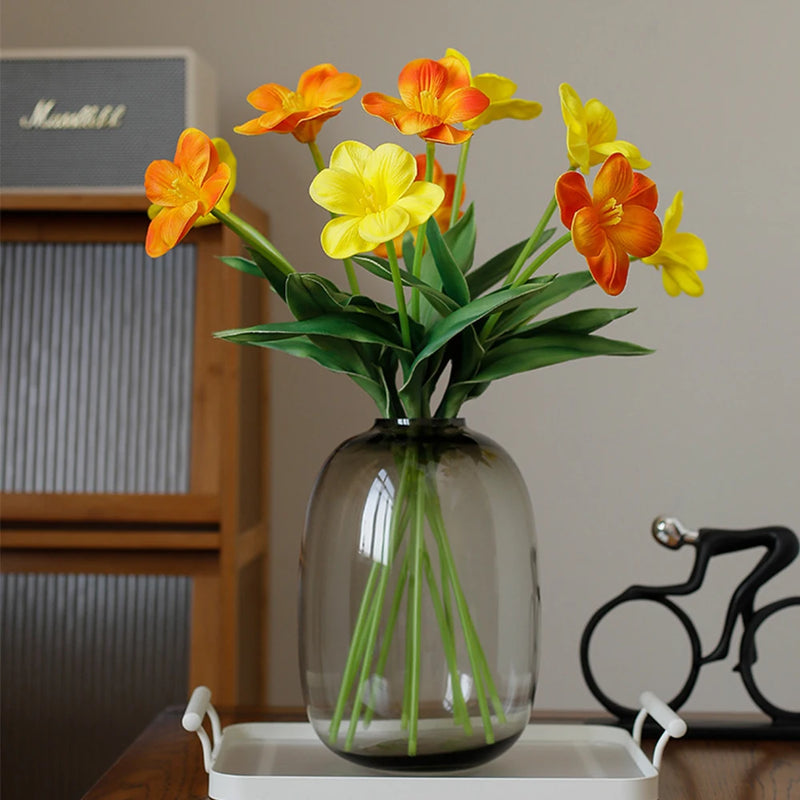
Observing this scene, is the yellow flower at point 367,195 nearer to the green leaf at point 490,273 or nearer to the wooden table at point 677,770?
the green leaf at point 490,273

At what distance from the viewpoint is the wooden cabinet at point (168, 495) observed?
1488 mm

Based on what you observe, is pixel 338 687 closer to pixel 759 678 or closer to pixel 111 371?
pixel 111 371

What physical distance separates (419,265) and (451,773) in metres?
0.38

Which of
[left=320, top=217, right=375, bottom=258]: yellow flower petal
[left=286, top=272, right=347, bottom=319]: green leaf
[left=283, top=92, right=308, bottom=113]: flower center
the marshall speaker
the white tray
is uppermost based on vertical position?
the marshall speaker

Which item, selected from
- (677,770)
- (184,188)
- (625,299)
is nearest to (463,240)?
(184,188)

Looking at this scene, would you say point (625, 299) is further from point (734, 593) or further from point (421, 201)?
point (421, 201)

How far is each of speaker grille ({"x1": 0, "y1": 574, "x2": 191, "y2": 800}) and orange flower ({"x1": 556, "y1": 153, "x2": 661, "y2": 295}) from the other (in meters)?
1.07

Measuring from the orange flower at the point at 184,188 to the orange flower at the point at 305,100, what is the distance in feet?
0.15

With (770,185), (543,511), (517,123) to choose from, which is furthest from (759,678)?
(517,123)

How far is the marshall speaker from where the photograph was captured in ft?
4.97

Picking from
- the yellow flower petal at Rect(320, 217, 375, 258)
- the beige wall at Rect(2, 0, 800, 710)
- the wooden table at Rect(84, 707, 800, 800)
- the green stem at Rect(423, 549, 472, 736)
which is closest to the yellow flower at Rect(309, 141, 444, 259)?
the yellow flower petal at Rect(320, 217, 375, 258)

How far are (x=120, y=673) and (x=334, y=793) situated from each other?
892 mm

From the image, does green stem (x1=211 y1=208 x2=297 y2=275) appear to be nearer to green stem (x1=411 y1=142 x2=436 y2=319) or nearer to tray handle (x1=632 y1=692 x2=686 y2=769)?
green stem (x1=411 y1=142 x2=436 y2=319)

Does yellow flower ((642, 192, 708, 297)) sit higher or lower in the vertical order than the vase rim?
higher
